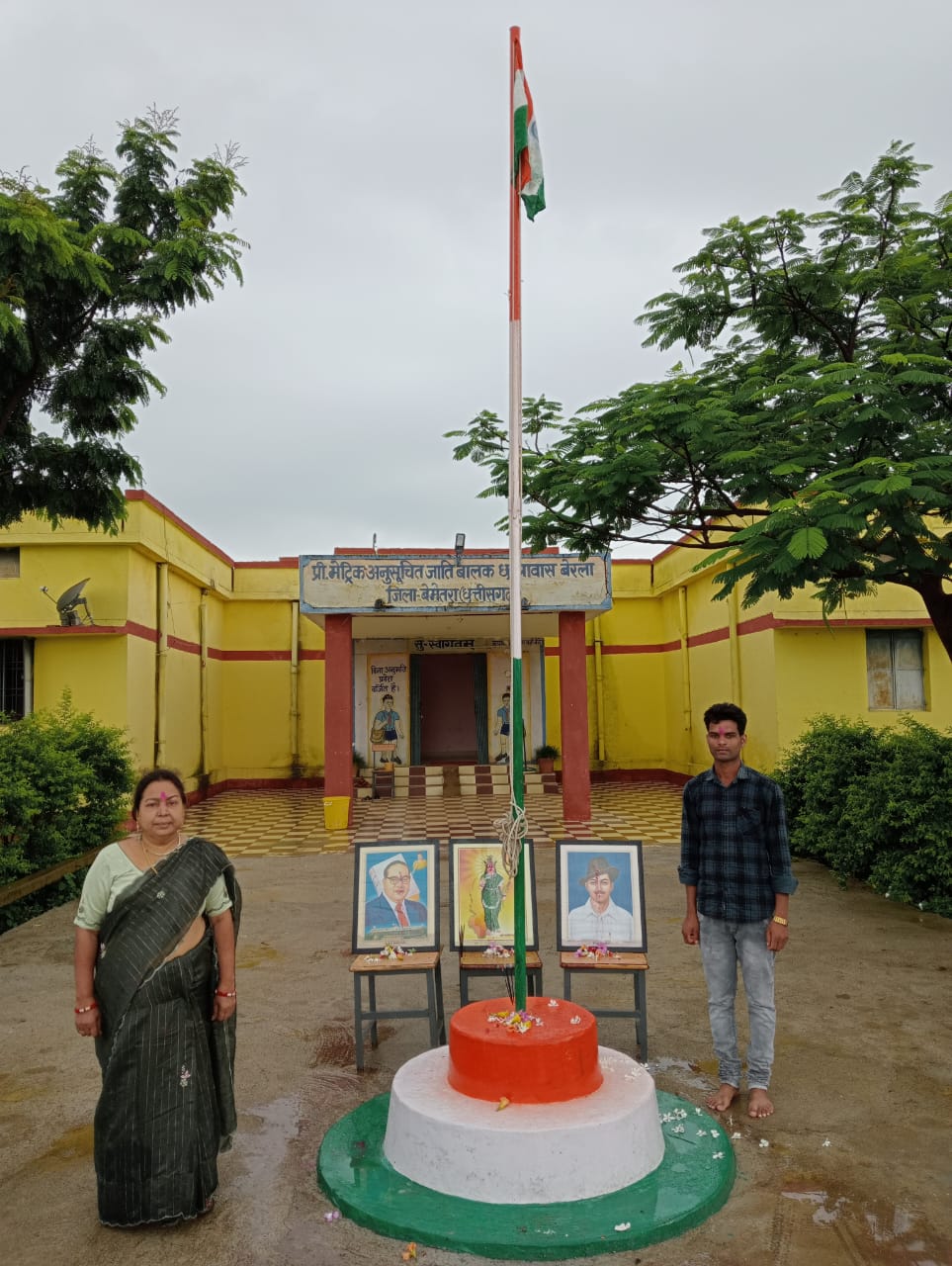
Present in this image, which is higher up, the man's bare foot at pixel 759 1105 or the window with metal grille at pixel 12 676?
the window with metal grille at pixel 12 676

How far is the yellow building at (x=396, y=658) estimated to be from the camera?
548 inches

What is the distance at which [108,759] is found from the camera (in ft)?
33.1

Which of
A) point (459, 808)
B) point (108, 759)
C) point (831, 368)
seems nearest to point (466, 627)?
point (459, 808)

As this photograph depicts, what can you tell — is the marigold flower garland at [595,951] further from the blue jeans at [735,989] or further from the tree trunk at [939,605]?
the tree trunk at [939,605]

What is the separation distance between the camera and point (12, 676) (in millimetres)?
14320

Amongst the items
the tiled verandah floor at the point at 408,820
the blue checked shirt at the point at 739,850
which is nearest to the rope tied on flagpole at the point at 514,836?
the blue checked shirt at the point at 739,850

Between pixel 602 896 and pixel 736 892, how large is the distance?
102 cm

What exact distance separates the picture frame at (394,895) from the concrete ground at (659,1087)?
643mm

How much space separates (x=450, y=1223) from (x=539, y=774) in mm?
15071

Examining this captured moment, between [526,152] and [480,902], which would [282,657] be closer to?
[480,902]

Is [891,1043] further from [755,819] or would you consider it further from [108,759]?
[108,759]

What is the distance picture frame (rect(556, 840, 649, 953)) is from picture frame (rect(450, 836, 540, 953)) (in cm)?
17

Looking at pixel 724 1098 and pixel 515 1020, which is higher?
pixel 515 1020

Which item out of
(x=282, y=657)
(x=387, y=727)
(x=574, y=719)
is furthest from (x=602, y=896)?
(x=282, y=657)
